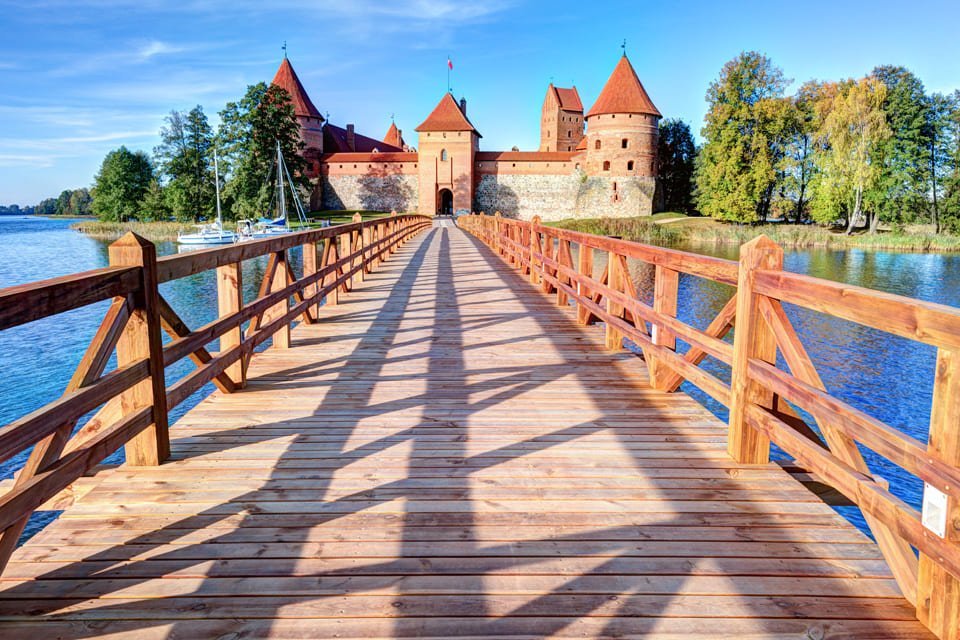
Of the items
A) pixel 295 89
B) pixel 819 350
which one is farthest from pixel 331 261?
pixel 295 89

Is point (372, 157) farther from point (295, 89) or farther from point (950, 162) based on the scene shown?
point (950, 162)

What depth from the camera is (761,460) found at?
3.10m

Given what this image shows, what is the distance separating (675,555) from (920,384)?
11.1 metres

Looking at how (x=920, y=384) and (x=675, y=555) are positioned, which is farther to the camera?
(x=920, y=384)

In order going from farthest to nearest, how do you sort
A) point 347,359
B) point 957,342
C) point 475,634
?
point 347,359, point 475,634, point 957,342

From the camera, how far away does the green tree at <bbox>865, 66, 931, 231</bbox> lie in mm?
37281

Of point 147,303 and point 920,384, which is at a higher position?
point 147,303

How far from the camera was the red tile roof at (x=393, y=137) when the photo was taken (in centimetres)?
7919

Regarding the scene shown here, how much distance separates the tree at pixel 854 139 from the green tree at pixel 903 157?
1484mm

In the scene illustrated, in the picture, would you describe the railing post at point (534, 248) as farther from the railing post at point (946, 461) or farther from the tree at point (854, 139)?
the tree at point (854, 139)

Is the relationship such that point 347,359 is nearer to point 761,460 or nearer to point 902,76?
point 761,460

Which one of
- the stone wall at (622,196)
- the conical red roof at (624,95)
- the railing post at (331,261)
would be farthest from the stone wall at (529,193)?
the railing post at (331,261)

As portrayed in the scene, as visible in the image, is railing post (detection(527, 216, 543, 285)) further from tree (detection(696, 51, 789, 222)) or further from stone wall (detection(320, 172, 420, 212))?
stone wall (detection(320, 172, 420, 212))

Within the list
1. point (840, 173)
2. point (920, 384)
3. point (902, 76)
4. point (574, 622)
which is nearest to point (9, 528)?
point (574, 622)
